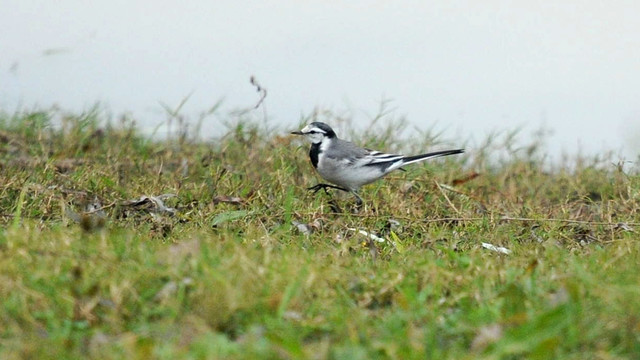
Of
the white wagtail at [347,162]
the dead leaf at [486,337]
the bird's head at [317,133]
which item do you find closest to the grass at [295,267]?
the dead leaf at [486,337]

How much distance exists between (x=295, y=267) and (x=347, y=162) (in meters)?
3.55

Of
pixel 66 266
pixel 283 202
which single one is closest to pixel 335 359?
pixel 66 266

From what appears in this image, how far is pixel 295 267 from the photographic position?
195 inches

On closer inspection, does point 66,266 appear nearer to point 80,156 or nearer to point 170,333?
point 170,333

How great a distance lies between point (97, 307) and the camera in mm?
4496

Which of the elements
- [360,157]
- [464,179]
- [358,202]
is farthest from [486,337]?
[464,179]

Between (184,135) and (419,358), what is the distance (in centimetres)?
680

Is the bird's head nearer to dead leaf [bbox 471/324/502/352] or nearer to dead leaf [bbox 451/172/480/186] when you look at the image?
dead leaf [bbox 451/172/480/186]

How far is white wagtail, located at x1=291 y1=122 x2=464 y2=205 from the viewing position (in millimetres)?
8453

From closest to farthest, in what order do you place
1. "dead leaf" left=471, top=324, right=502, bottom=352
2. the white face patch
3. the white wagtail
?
"dead leaf" left=471, top=324, right=502, bottom=352
the white wagtail
the white face patch

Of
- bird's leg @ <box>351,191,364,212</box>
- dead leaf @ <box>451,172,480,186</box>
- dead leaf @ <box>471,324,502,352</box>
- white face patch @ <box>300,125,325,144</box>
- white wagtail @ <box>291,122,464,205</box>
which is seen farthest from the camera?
dead leaf @ <box>451,172,480,186</box>

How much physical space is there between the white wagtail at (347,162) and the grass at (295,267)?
21 cm

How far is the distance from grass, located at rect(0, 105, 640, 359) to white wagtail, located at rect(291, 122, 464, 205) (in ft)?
0.67

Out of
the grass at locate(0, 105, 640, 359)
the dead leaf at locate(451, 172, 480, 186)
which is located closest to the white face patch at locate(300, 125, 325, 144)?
the grass at locate(0, 105, 640, 359)
